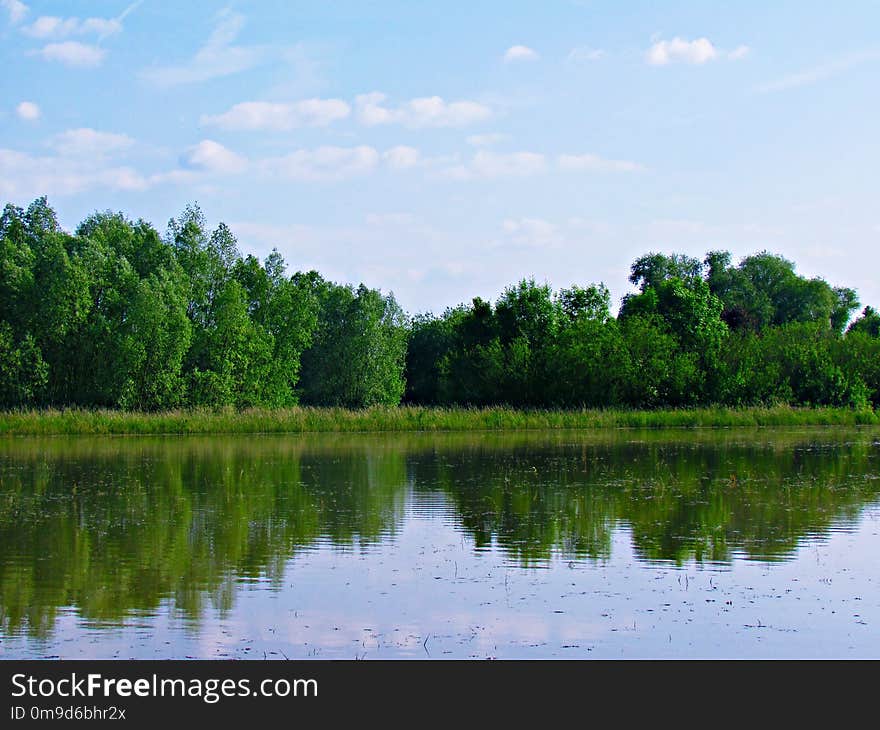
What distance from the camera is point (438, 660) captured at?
31.0 ft

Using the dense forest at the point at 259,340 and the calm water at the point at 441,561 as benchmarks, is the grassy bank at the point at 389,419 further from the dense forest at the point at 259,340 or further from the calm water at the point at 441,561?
the calm water at the point at 441,561

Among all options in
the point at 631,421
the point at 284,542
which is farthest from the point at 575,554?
the point at 631,421

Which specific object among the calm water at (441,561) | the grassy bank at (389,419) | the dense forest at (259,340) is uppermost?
the dense forest at (259,340)

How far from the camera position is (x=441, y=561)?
46.7 ft

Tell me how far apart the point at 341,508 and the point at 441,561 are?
18.7 feet

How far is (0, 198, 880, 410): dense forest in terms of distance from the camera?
5650 cm

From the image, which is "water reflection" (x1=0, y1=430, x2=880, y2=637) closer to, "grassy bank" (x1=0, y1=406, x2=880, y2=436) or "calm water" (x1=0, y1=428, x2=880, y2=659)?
"calm water" (x1=0, y1=428, x2=880, y2=659)

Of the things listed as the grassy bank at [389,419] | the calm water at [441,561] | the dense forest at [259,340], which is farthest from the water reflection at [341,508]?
the dense forest at [259,340]

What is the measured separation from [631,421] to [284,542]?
38028 millimetres

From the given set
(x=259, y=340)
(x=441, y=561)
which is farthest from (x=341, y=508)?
(x=259, y=340)

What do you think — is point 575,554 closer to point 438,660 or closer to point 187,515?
point 438,660

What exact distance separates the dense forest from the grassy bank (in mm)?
4127

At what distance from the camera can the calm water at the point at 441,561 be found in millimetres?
10164

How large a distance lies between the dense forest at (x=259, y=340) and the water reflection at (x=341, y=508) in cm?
2163
